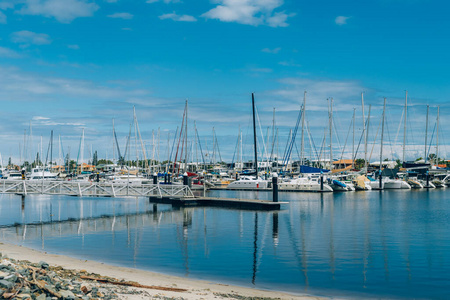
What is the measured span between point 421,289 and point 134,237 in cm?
1790

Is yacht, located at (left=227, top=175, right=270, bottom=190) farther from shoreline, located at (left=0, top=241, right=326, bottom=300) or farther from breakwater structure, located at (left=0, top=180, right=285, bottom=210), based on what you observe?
shoreline, located at (left=0, top=241, right=326, bottom=300)

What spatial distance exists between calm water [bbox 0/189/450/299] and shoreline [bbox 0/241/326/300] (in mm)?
1157

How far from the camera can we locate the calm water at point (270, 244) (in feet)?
59.2

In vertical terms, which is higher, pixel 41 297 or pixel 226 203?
pixel 41 297

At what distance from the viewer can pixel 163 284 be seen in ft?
52.1

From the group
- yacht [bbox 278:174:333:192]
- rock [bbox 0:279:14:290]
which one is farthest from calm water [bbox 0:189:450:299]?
yacht [bbox 278:174:333:192]

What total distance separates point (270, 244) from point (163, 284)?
11584mm

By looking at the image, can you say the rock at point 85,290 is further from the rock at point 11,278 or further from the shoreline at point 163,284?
the rock at point 11,278

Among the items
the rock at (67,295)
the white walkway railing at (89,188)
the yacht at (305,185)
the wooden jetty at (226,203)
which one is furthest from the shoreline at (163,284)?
the yacht at (305,185)

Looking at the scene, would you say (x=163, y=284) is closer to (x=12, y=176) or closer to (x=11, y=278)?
(x=11, y=278)

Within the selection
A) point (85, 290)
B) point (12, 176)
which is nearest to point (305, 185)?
point (85, 290)

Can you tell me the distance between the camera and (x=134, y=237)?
1118 inches

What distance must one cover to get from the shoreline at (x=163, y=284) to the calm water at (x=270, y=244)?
45.6 inches

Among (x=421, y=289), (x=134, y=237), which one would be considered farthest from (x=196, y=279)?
(x=134, y=237)
